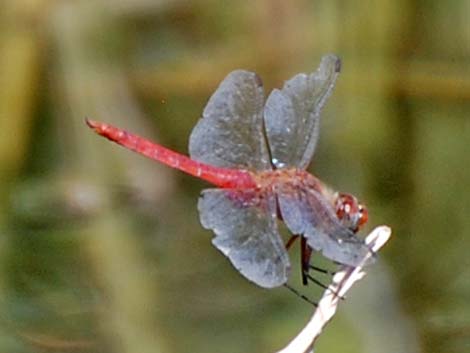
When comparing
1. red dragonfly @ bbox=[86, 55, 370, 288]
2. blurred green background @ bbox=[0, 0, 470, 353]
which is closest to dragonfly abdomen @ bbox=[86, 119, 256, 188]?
red dragonfly @ bbox=[86, 55, 370, 288]

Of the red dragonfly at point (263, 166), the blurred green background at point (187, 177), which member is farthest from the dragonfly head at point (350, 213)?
the blurred green background at point (187, 177)

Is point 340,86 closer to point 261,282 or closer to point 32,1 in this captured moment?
point 32,1

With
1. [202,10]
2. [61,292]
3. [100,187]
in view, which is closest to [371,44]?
[202,10]

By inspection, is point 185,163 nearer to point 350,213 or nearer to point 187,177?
Result: point 350,213

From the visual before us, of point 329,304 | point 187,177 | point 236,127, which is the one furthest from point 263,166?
point 187,177

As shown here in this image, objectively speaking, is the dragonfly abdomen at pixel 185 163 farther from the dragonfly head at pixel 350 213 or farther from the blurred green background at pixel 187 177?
the blurred green background at pixel 187 177
